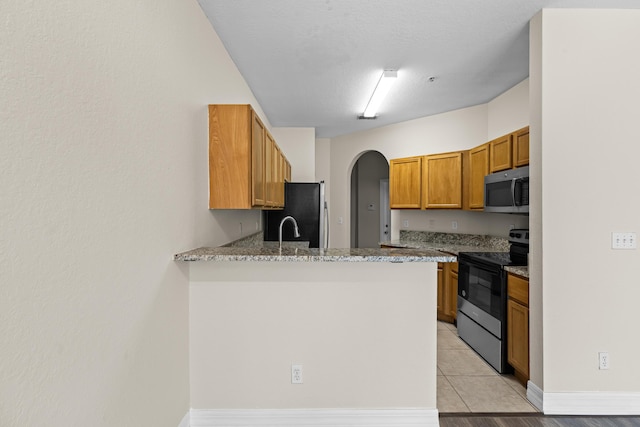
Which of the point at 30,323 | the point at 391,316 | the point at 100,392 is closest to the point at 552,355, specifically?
the point at 391,316

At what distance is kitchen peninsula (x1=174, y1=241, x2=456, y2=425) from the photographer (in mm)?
1966

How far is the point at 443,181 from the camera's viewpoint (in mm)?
4215

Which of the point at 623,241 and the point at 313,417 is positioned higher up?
the point at 623,241

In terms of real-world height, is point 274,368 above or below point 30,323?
below

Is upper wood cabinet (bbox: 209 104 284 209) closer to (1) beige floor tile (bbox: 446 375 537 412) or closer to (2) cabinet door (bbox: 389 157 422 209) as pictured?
(1) beige floor tile (bbox: 446 375 537 412)

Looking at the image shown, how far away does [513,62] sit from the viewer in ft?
9.76

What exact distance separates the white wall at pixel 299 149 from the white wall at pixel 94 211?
3.37 m

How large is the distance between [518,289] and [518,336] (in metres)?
0.37

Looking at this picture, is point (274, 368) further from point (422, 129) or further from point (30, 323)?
point (422, 129)

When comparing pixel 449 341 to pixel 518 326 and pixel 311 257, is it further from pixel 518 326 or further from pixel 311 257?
pixel 311 257

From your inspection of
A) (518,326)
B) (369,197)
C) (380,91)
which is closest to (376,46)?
(380,91)

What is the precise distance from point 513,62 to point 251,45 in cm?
239

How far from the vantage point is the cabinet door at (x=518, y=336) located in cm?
244

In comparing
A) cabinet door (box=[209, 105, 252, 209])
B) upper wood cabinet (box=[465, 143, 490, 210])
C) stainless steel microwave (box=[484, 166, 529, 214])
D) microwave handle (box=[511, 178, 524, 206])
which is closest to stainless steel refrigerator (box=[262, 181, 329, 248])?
upper wood cabinet (box=[465, 143, 490, 210])
